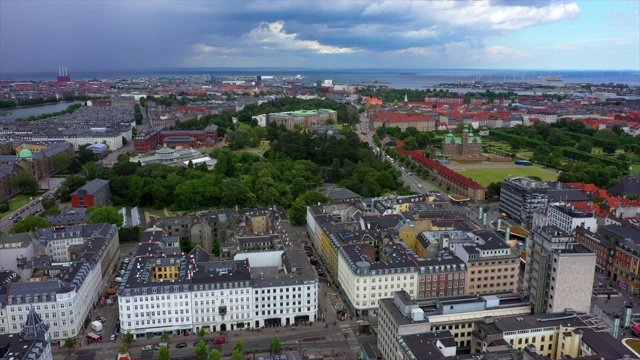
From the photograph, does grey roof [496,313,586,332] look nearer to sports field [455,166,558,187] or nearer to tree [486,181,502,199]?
tree [486,181,502,199]

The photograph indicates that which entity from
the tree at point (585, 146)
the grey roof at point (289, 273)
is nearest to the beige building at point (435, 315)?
the grey roof at point (289, 273)

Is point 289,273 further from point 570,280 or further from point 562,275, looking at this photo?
point 570,280

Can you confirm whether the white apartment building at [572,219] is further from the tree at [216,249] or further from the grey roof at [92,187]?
the grey roof at [92,187]

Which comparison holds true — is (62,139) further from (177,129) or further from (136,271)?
(136,271)

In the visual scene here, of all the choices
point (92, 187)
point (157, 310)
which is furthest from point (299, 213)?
point (92, 187)

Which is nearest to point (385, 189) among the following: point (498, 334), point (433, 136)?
point (498, 334)

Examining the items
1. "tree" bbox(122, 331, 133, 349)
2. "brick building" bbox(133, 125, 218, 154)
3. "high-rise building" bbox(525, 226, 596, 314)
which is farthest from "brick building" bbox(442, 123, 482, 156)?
"tree" bbox(122, 331, 133, 349)

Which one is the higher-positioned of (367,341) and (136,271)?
(136,271)
